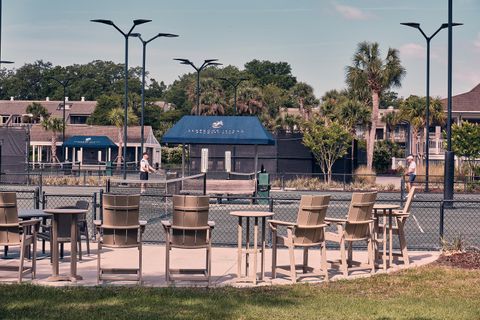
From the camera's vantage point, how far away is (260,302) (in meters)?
11.1

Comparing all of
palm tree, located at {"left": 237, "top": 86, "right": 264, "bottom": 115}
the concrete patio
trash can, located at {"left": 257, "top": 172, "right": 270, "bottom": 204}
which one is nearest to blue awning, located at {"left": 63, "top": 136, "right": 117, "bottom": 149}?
palm tree, located at {"left": 237, "top": 86, "right": 264, "bottom": 115}

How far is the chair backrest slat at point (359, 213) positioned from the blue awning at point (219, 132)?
56.6 ft

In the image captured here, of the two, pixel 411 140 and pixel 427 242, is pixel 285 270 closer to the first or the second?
pixel 427 242

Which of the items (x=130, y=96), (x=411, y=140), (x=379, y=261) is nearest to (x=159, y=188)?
(x=379, y=261)

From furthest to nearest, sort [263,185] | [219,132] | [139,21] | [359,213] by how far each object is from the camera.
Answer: [139,21], [219,132], [263,185], [359,213]

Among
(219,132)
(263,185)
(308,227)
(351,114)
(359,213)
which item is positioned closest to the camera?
(308,227)

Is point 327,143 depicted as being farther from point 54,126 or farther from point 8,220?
point 54,126

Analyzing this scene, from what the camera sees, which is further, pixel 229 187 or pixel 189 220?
pixel 229 187

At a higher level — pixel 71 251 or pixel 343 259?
pixel 71 251

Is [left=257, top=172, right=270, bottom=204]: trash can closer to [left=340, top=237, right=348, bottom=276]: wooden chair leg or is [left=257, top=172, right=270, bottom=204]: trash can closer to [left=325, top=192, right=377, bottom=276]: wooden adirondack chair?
[left=325, top=192, right=377, bottom=276]: wooden adirondack chair

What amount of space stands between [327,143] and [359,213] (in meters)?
34.7

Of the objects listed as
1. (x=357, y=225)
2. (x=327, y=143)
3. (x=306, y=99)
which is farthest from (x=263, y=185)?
(x=306, y=99)

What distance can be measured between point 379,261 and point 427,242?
3.71m

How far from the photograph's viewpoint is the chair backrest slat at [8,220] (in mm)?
12805
